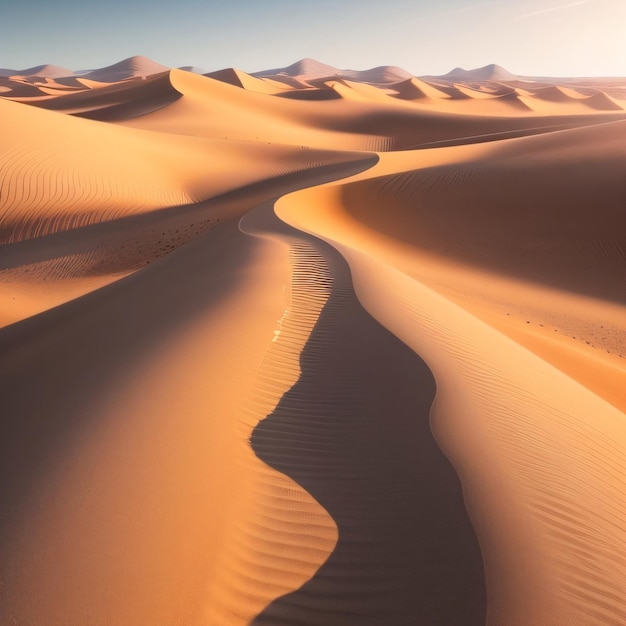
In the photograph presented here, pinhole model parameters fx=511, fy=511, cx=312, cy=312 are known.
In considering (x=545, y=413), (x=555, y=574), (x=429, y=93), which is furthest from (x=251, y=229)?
(x=429, y=93)

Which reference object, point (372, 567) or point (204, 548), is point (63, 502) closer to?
point (204, 548)

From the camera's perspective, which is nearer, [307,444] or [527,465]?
[527,465]

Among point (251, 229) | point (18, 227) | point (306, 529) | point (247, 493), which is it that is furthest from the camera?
point (18, 227)

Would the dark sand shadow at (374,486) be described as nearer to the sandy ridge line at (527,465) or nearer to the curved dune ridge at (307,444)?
the curved dune ridge at (307,444)

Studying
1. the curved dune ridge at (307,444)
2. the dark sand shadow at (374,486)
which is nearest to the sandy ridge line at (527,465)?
the curved dune ridge at (307,444)

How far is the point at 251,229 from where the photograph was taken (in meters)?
9.38

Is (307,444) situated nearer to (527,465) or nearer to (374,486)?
(374,486)

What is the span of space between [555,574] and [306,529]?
4.18 ft

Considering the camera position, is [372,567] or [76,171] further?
[76,171]

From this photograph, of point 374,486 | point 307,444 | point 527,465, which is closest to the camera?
point 374,486

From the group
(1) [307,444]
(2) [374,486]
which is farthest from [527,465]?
(1) [307,444]

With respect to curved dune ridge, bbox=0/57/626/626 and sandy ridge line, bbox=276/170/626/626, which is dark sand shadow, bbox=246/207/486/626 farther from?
A: sandy ridge line, bbox=276/170/626/626

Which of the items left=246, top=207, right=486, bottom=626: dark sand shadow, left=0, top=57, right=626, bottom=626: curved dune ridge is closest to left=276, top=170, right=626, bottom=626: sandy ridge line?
left=0, top=57, right=626, bottom=626: curved dune ridge

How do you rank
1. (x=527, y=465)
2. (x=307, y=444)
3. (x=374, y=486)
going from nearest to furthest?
1. (x=374, y=486)
2. (x=527, y=465)
3. (x=307, y=444)
